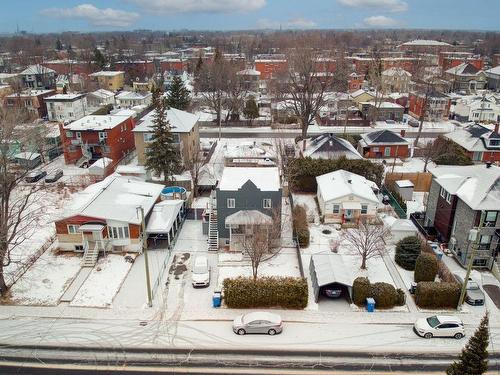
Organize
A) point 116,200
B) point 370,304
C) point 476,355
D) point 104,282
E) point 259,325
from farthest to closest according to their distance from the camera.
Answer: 1. point 116,200
2. point 104,282
3. point 370,304
4. point 259,325
5. point 476,355

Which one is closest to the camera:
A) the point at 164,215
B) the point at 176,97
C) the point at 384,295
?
the point at 384,295

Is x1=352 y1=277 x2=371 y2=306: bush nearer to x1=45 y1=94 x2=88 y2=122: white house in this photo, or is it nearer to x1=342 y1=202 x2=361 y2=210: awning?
x1=342 y1=202 x2=361 y2=210: awning

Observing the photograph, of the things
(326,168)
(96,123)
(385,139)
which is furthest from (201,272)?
(385,139)

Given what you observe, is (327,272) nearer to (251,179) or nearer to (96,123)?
(251,179)

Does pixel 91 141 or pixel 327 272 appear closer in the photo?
pixel 327 272

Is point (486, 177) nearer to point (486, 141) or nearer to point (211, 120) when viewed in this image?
point (486, 141)

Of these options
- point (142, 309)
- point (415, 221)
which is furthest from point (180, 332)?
point (415, 221)

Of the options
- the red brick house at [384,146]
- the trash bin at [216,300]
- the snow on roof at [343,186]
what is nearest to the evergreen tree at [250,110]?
the red brick house at [384,146]
